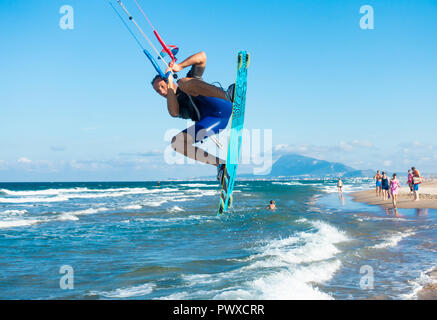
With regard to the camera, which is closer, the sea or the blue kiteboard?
the blue kiteboard

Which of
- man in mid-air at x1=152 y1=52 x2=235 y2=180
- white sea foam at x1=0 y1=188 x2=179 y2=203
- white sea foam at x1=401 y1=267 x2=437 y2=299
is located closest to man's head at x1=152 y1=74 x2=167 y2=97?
man in mid-air at x1=152 y1=52 x2=235 y2=180

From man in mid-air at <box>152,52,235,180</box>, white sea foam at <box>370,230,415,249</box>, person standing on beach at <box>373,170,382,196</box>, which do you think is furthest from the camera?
person standing on beach at <box>373,170,382,196</box>

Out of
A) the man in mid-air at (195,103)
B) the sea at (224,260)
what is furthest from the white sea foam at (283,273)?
the man in mid-air at (195,103)

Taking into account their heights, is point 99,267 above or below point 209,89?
below

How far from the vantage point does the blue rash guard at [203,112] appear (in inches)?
183

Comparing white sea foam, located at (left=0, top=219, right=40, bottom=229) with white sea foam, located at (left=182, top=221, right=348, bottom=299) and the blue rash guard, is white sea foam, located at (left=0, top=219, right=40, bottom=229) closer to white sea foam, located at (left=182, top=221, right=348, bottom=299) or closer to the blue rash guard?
white sea foam, located at (left=182, top=221, right=348, bottom=299)

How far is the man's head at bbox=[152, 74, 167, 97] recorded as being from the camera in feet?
14.8

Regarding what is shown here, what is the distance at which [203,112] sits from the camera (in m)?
4.80

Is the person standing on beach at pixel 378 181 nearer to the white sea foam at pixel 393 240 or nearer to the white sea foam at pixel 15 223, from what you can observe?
the white sea foam at pixel 393 240

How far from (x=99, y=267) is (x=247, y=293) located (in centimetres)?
478
